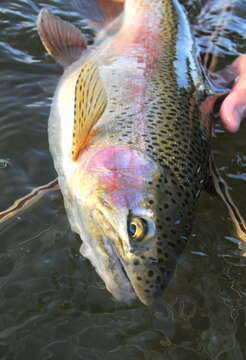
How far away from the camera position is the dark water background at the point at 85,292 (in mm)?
2785

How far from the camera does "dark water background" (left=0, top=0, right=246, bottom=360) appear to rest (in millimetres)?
2785

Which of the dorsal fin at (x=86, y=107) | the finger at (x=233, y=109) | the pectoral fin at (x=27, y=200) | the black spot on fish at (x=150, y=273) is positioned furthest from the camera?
the finger at (x=233, y=109)

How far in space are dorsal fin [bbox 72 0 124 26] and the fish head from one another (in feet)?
8.54

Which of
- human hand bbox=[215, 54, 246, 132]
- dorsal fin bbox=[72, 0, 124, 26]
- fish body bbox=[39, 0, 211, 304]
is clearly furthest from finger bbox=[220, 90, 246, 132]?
Result: dorsal fin bbox=[72, 0, 124, 26]

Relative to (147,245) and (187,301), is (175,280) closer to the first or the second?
(187,301)

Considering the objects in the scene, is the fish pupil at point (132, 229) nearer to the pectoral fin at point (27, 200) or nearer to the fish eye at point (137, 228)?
the fish eye at point (137, 228)

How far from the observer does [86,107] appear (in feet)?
10.4

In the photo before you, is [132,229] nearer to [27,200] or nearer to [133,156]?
[133,156]

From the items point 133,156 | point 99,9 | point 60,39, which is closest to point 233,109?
point 133,156

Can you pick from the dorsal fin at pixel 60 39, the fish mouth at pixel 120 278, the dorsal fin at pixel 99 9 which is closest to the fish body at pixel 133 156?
the fish mouth at pixel 120 278

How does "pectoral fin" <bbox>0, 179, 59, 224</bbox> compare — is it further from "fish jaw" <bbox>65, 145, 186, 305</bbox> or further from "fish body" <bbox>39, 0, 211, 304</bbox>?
"fish jaw" <bbox>65, 145, 186, 305</bbox>

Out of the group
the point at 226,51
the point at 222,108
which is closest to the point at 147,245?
the point at 222,108

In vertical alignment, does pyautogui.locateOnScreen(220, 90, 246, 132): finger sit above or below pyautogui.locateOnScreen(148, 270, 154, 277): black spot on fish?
above

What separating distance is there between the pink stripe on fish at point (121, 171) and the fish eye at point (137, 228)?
11cm
